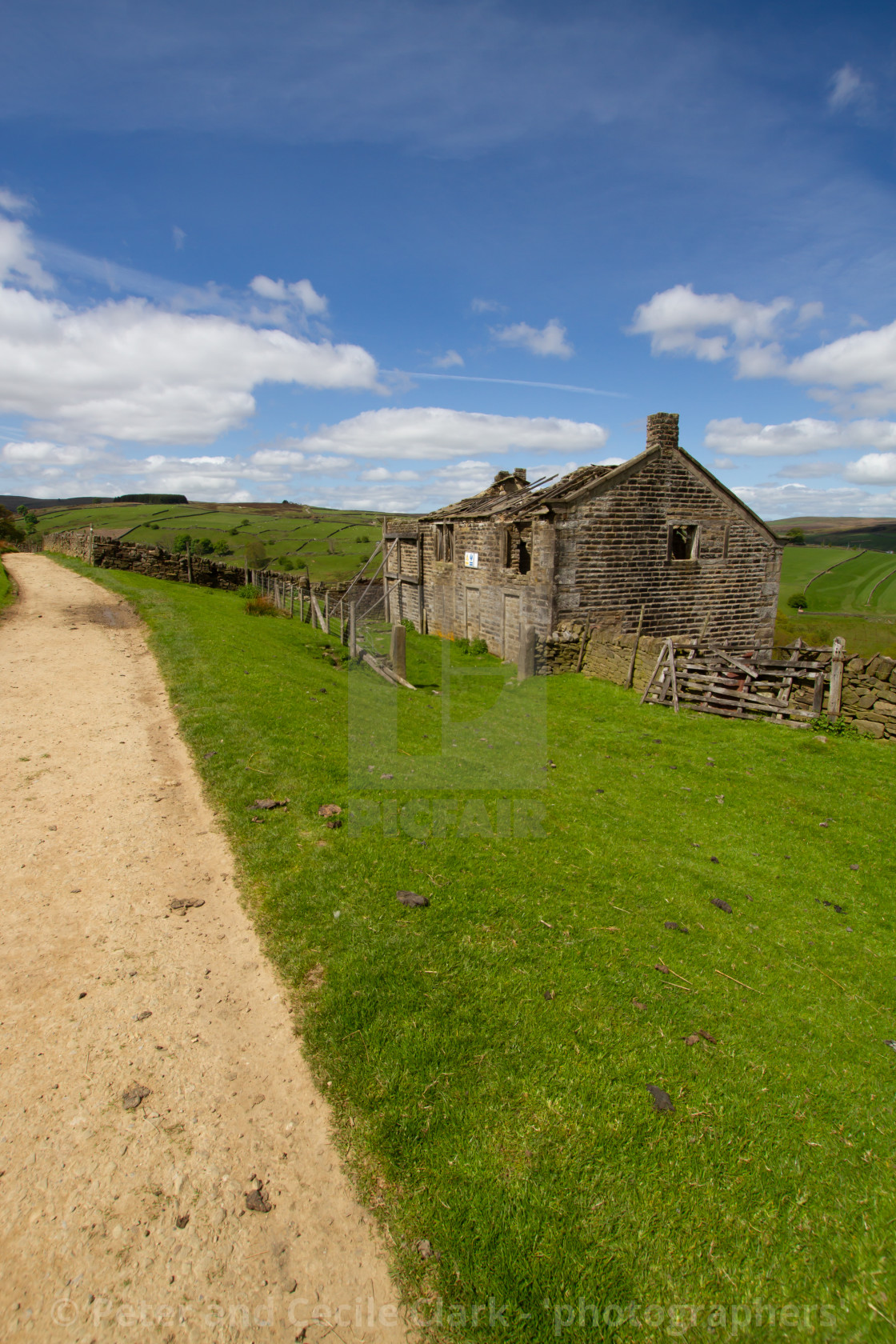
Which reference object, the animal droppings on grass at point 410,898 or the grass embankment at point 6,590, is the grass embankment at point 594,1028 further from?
the grass embankment at point 6,590

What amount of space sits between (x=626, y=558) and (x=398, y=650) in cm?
891

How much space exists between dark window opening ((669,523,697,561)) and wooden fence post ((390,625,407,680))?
10.7 meters

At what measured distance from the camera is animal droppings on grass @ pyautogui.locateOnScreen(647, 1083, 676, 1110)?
13.9 feet

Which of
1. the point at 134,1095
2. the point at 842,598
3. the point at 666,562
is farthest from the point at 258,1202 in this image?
the point at 842,598

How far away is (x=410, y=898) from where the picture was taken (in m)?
6.11

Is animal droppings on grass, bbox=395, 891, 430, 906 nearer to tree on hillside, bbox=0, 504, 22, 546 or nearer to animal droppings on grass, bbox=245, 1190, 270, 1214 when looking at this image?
animal droppings on grass, bbox=245, 1190, 270, 1214

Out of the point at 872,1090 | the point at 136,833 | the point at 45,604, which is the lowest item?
the point at 872,1090

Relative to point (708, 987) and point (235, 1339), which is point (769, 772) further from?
point (235, 1339)

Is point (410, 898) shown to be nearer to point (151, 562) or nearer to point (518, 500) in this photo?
point (518, 500)

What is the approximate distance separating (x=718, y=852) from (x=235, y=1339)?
7401mm

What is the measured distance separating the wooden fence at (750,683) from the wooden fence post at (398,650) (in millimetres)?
6847

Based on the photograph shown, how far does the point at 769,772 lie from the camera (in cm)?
1177

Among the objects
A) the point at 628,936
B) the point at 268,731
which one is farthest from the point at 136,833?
the point at 628,936

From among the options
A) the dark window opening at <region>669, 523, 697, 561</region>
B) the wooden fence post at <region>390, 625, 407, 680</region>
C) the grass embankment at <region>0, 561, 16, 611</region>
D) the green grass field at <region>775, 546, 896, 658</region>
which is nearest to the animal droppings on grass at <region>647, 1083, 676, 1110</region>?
the wooden fence post at <region>390, 625, 407, 680</region>
